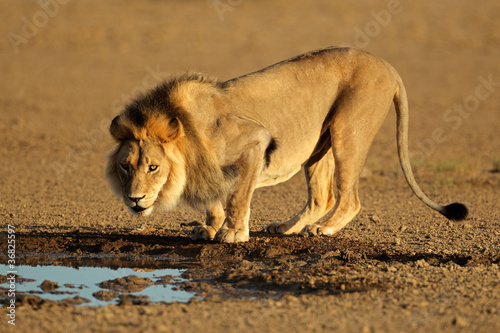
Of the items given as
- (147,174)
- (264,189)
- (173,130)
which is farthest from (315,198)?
(264,189)

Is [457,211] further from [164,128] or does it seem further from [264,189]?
[264,189]

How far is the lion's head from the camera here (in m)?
6.01

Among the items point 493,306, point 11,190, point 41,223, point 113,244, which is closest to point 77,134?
point 11,190

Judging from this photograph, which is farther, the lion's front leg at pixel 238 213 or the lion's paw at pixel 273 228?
the lion's paw at pixel 273 228

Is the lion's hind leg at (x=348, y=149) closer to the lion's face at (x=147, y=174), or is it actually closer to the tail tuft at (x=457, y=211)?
the tail tuft at (x=457, y=211)

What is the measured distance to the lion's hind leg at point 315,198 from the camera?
23.7ft

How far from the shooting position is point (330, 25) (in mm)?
25344

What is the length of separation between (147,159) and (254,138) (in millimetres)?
945

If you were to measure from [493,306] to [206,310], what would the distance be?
174 centimetres

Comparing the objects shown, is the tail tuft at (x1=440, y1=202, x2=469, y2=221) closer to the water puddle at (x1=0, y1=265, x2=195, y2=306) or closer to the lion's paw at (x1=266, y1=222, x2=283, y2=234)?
the lion's paw at (x1=266, y1=222, x2=283, y2=234)

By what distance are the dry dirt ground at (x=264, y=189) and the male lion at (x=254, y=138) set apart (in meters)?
0.38

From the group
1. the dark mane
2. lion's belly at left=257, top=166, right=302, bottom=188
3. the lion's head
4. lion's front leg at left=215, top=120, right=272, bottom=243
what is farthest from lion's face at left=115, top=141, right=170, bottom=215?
lion's belly at left=257, top=166, right=302, bottom=188

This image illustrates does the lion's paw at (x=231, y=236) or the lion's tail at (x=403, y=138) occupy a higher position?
the lion's tail at (x=403, y=138)

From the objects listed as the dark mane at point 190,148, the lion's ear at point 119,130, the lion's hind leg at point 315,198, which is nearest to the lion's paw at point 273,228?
the lion's hind leg at point 315,198
